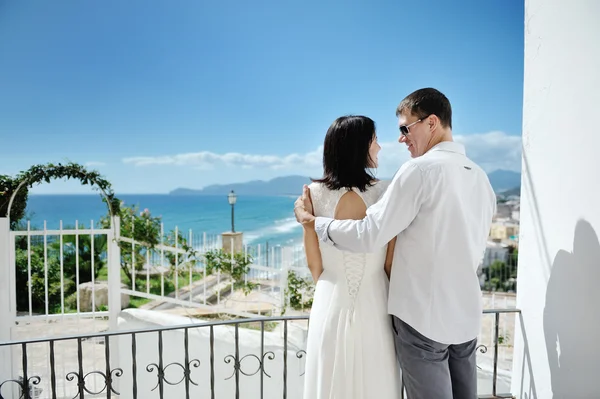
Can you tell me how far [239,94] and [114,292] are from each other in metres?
42.2

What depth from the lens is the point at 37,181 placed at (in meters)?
4.30

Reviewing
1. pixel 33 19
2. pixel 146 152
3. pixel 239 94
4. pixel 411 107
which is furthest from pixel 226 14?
pixel 411 107

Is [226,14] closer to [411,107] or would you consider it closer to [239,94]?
[239,94]

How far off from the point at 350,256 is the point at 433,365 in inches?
15.7

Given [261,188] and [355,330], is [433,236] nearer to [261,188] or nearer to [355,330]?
Result: [355,330]

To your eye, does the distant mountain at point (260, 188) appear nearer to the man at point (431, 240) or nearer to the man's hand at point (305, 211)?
the man's hand at point (305, 211)

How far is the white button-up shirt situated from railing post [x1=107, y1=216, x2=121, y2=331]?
4.01 meters

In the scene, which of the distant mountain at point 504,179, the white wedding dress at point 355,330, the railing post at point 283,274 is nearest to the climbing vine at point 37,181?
the railing post at point 283,274

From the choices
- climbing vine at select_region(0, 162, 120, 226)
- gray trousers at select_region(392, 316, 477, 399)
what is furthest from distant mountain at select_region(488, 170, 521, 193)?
gray trousers at select_region(392, 316, 477, 399)

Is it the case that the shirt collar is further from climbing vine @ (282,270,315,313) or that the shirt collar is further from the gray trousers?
climbing vine @ (282,270,315,313)

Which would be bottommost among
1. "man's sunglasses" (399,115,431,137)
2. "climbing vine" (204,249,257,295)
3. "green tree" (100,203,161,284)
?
"climbing vine" (204,249,257,295)

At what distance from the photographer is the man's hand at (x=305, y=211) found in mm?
1312

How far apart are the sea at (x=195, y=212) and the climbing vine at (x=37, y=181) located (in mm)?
34353

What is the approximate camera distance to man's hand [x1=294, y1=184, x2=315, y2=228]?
51.7 inches
